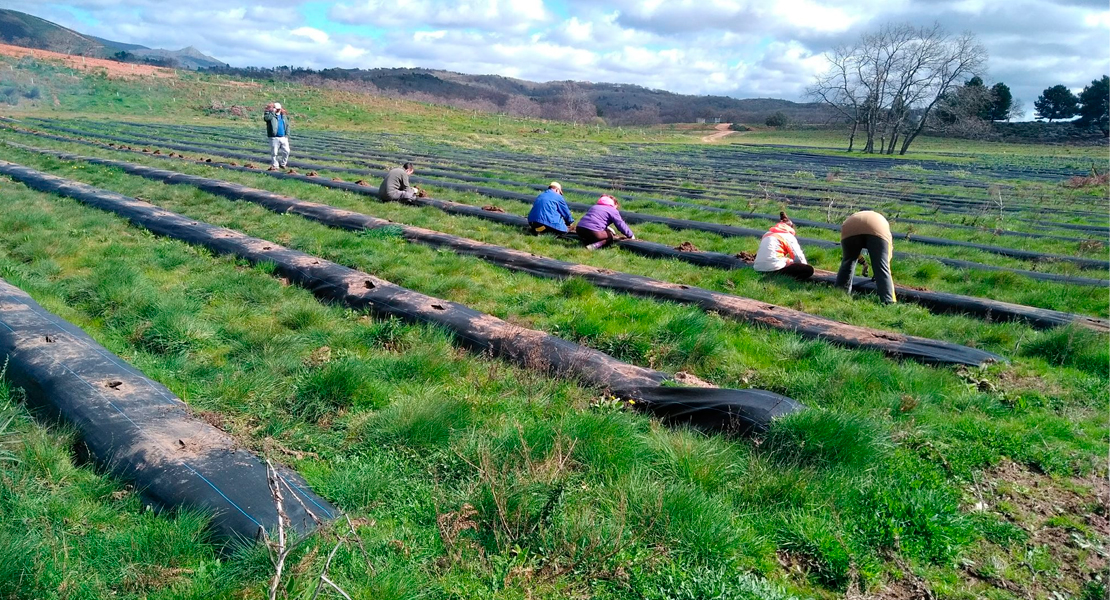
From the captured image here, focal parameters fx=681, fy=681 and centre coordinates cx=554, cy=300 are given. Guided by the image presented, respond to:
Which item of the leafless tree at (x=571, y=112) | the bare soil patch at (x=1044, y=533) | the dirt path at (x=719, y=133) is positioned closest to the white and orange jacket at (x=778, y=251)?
the bare soil patch at (x=1044, y=533)

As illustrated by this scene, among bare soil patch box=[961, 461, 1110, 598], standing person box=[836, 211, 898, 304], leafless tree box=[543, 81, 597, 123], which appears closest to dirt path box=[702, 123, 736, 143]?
leafless tree box=[543, 81, 597, 123]

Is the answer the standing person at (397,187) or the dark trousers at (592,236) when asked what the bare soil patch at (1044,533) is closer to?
the dark trousers at (592,236)

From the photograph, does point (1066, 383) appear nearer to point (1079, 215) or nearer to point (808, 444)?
point (808, 444)

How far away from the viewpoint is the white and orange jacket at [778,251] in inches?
357

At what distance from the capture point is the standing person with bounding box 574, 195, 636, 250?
10.7 meters

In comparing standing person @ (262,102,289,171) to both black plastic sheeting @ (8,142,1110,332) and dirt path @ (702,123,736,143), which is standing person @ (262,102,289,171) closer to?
black plastic sheeting @ (8,142,1110,332)

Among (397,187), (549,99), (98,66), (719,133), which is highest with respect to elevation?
(549,99)

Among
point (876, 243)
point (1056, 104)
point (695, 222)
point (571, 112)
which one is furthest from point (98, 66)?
point (1056, 104)

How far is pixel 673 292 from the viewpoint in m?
7.80

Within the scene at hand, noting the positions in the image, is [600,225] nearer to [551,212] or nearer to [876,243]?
[551,212]

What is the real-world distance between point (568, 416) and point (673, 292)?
3.98m

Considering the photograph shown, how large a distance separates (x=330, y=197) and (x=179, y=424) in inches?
437

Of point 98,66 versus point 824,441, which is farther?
point 98,66

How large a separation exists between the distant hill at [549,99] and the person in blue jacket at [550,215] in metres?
60.9
